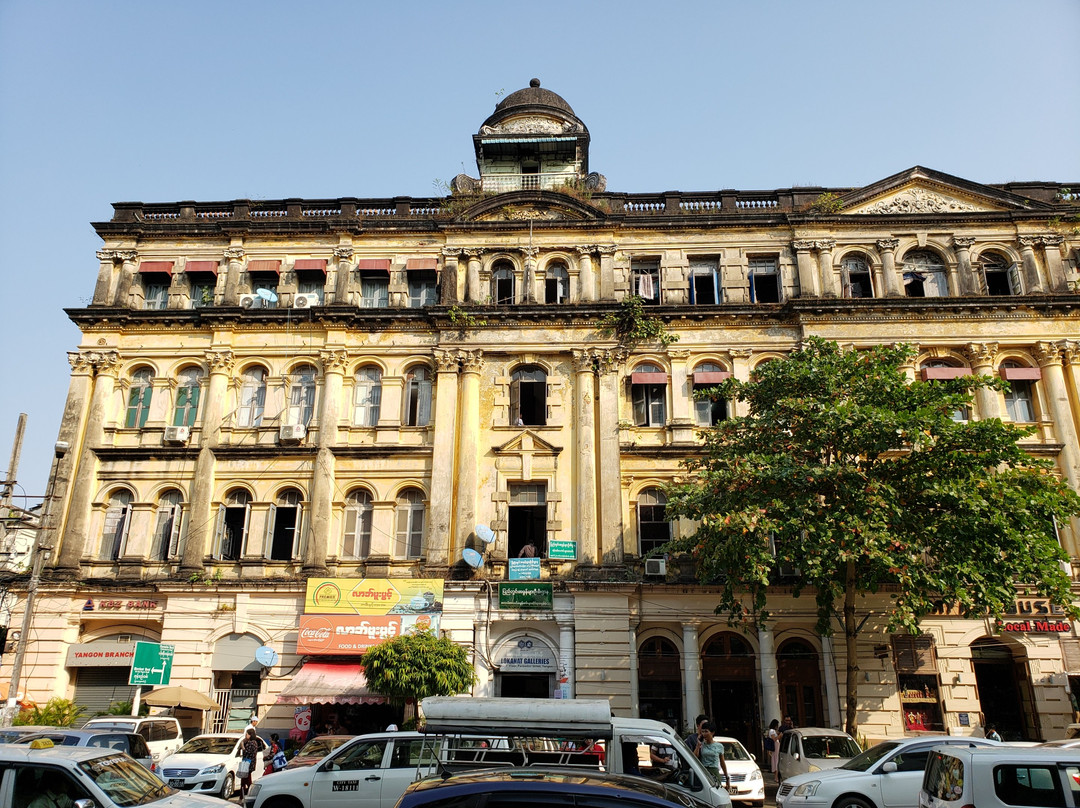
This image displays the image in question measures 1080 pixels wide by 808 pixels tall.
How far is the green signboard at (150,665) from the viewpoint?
68.5 ft

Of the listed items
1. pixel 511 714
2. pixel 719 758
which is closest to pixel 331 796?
pixel 511 714

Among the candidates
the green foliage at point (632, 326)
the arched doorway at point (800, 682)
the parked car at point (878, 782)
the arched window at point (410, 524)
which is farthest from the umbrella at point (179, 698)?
the arched doorway at point (800, 682)

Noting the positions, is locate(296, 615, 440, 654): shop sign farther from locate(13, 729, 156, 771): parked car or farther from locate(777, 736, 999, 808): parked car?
locate(777, 736, 999, 808): parked car

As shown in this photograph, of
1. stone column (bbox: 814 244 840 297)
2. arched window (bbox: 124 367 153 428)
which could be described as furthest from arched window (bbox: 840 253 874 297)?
arched window (bbox: 124 367 153 428)

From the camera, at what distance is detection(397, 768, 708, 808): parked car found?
596 centimetres

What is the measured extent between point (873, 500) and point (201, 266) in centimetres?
2186

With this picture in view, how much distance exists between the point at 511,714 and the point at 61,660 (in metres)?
18.7

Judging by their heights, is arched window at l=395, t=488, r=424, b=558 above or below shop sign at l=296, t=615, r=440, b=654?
above

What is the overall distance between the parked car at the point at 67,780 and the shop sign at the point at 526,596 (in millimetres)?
13414

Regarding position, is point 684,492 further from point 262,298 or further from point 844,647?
point 262,298

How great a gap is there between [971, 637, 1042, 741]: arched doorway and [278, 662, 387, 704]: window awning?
1662cm

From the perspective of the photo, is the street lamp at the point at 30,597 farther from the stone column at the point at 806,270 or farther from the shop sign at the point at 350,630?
the stone column at the point at 806,270

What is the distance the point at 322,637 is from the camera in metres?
21.8

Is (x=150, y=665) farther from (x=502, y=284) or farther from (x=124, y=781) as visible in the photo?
(x=502, y=284)
